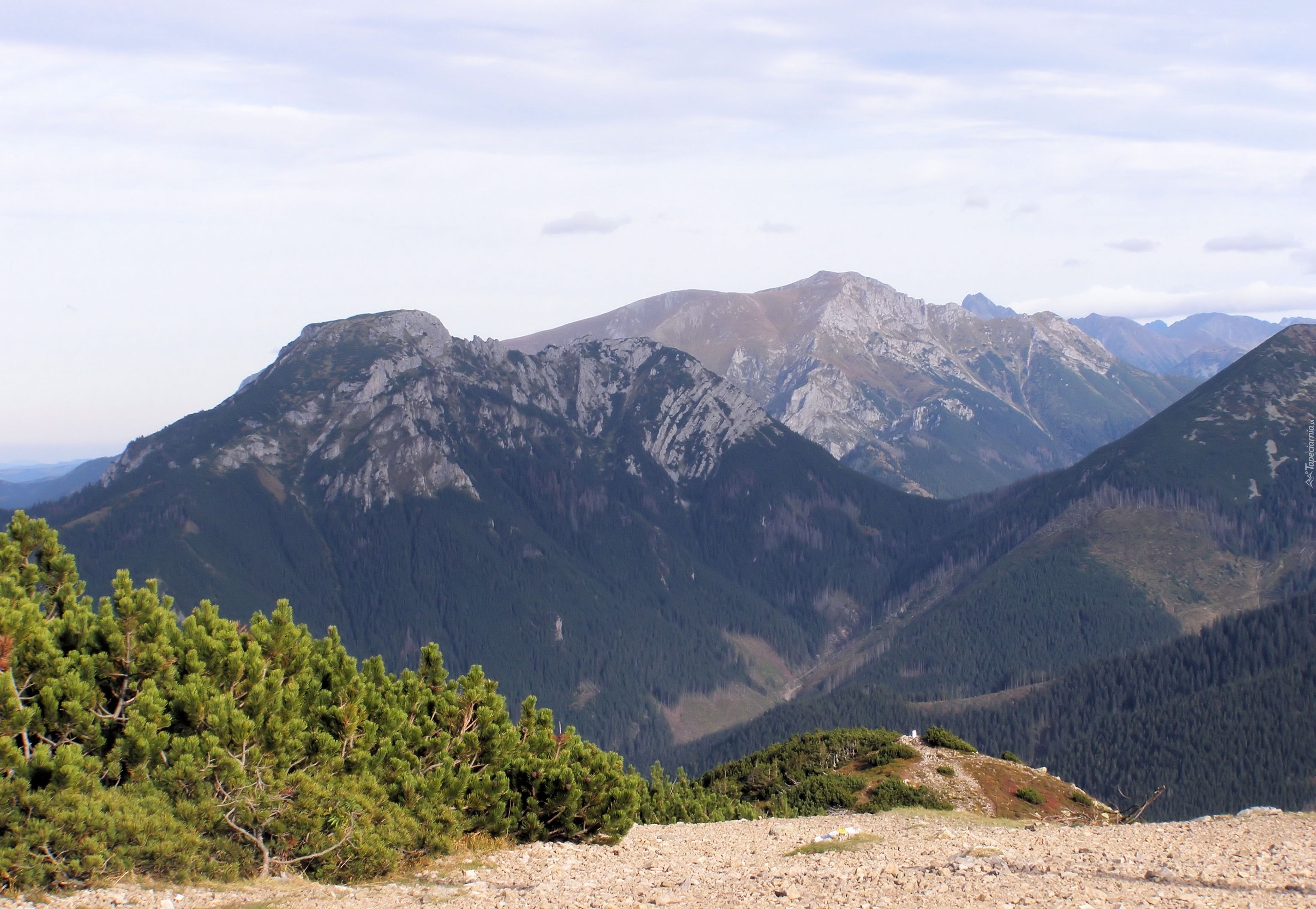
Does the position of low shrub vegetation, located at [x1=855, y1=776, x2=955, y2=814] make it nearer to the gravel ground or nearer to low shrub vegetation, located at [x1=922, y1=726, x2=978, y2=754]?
low shrub vegetation, located at [x1=922, y1=726, x2=978, y2=754]

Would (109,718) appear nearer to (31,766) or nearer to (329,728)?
(31,766)

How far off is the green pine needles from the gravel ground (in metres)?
1.71

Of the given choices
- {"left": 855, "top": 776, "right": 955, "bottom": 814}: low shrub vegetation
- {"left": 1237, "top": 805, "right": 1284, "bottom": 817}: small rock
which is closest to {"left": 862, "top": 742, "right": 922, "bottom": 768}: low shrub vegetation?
{"left": 855, "top": 776, "right": 955, "bottom": 814}: low shrub vegetation

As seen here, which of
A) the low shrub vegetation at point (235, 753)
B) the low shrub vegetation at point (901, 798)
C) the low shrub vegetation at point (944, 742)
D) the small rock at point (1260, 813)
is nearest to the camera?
the low shrub vegetation at point (235, 753)

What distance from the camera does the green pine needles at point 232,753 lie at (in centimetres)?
3650

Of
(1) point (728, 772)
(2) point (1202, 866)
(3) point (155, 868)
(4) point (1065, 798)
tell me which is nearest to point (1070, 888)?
(2) point (1202, 866)

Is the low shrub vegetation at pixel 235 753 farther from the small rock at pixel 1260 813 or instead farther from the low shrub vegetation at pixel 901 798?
the small rock at pixel 1260 813

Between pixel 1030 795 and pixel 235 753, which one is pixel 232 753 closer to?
pixel 235 753

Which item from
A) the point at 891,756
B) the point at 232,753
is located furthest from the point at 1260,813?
the point at 232,753

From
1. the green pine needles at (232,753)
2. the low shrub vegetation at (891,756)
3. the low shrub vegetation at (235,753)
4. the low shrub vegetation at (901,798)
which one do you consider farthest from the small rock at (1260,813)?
the low shrub vegetation at (891,756)

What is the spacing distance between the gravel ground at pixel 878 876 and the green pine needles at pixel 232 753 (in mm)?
1707

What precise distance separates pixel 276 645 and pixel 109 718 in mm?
10064

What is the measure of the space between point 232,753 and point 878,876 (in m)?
26.1

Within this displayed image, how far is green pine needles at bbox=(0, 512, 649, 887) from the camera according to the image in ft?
120
